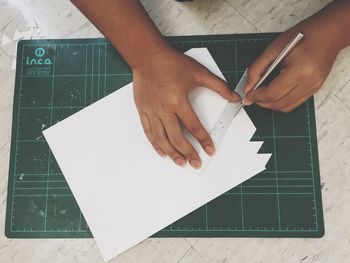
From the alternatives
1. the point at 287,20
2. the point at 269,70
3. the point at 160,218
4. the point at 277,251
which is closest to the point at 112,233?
the point at 160,218

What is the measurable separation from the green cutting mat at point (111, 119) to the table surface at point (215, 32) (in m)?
0.02

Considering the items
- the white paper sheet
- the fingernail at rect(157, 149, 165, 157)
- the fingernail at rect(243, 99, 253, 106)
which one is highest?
the fingernail at rect(243, 99, 253, 106)

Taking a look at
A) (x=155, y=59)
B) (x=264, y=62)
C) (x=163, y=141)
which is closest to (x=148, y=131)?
(x=163, y=141)

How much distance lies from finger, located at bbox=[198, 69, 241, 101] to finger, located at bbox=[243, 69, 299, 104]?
0.06m

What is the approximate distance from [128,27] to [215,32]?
207 mm

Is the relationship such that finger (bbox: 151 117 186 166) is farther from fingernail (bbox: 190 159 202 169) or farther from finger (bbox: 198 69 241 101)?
finger (bbox: 198 69 241 101)

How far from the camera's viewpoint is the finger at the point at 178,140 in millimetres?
810

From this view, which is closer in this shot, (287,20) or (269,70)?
(269,70)

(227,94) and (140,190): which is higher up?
(227,94)

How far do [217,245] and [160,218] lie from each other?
0.42 ft

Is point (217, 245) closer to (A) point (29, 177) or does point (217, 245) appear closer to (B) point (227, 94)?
(B) point (227, 94)

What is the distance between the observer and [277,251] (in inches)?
32.3

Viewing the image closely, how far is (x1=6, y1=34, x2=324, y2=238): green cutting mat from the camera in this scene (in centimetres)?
83

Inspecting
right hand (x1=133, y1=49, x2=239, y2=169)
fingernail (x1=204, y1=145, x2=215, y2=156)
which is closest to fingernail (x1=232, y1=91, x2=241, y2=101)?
right hand (x1=133, y1=49, x2=239, y2=169)
